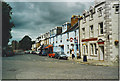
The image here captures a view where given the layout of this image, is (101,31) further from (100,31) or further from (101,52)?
(101,52)

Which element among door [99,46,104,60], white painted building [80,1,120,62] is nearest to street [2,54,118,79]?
white painted building [80,1,120,62]

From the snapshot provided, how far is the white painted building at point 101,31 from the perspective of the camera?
925 inches

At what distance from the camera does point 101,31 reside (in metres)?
26.1

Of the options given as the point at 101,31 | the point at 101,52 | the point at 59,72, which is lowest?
the point at 59,72

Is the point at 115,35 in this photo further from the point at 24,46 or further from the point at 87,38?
the point at 24,46

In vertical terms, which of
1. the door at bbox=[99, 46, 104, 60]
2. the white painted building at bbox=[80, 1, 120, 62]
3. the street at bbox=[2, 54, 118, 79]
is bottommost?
the street at bbox=[2, 54, 118, 79]

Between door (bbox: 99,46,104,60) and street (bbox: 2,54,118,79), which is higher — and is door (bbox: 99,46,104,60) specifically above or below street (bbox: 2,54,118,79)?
above

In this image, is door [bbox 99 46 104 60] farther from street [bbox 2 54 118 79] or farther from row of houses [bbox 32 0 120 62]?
street [bbox 2 54 118 79]

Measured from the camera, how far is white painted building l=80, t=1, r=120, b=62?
23500mm

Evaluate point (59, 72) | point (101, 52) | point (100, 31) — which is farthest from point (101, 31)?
point (59, 72)

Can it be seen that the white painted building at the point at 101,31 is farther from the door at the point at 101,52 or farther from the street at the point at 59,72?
the street at the point at 59,72

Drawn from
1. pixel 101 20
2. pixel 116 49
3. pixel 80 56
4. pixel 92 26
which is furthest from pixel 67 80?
pixel 80 56

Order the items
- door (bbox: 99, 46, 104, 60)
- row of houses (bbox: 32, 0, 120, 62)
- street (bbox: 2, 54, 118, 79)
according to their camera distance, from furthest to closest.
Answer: door (bbox: 99, 46, 104, 60) < row of houses (bbox: 32, 0, 120, 62) < street (bbox: 2, 54, 118, 79)

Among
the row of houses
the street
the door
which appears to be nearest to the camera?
the street
